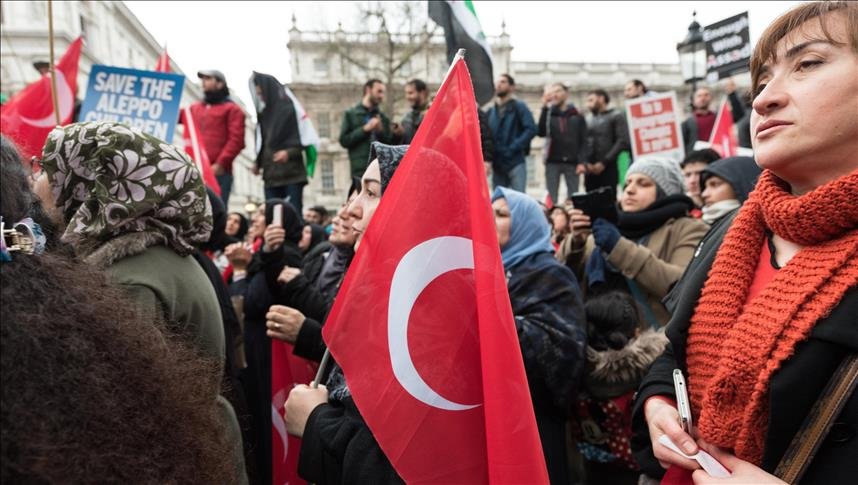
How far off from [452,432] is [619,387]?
1361mm

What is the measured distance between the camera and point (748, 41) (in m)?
9.41

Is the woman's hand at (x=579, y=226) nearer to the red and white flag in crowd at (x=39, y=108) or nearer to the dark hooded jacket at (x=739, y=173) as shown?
the dark hooded jacket at (x=739, y=173)

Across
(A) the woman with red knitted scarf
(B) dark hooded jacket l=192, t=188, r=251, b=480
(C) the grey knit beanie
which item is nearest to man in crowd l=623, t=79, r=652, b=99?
(C) the grey knit beanie

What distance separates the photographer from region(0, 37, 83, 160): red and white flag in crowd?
18.7 feet

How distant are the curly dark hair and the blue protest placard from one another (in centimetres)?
443

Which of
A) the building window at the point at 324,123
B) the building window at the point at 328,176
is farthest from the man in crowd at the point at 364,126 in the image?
the building window at the point at 324,123

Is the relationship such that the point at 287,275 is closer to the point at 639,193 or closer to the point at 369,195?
the point at 369,195

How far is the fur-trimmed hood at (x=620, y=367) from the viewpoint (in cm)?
268

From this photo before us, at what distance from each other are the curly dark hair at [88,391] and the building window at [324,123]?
142 feet

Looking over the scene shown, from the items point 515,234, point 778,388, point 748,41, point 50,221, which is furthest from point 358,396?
point 748,41

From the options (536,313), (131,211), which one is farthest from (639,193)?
(131,211)

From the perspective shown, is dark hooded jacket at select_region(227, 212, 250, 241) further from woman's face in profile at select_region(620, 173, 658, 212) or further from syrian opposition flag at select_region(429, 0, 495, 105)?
woman's face in profile at select_region(620, 173, 658, 212)

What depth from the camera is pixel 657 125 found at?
23.1 feet

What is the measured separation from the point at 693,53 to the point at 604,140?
4.32 metres
